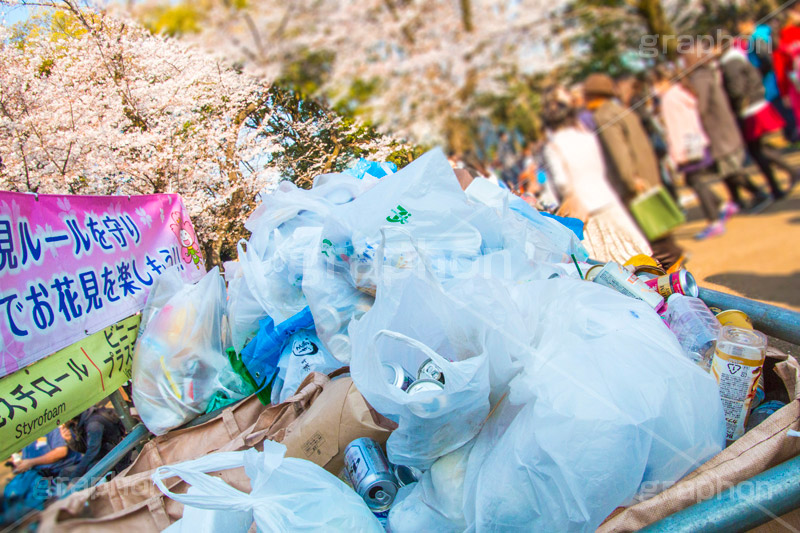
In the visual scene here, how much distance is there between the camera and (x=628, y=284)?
139cm

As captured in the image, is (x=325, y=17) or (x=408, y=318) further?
(x=408, y=318)

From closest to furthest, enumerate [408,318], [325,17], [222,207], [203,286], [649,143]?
[649,143] < [325,17] < [408,318] < [203,286] < [222,207]

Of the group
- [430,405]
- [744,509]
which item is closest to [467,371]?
[430,405]

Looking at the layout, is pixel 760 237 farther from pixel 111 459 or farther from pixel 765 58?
pixel 111 459

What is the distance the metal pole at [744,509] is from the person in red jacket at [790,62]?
71cm

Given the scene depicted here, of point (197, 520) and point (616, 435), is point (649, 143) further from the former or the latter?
point (197, 520)

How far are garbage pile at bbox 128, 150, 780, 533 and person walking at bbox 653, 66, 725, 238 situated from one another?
0.57 m

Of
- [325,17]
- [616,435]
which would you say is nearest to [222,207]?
[325,17]

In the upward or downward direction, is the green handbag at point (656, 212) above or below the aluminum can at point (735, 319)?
above

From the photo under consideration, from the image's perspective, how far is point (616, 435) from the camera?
85 cm

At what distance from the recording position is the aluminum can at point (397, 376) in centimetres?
105

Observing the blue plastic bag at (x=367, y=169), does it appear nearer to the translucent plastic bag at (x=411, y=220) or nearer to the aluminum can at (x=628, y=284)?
→ the translucent plastic bag at (x=411, y=220)

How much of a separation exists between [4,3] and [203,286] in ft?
3.71

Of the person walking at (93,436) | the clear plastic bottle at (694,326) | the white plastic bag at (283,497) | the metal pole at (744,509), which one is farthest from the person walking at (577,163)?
the person walking at (93,436)
